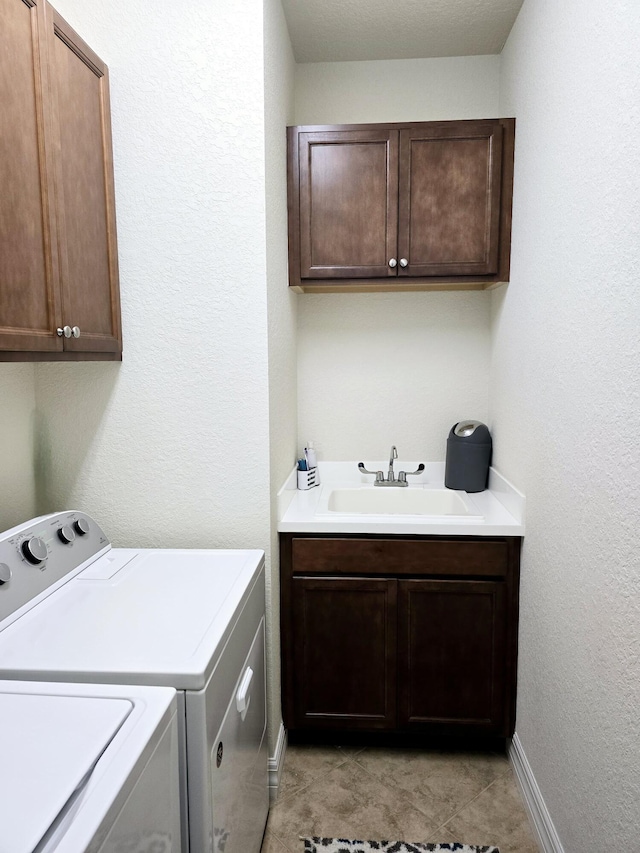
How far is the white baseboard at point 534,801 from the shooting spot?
5.36ft

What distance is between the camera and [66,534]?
1610 mm

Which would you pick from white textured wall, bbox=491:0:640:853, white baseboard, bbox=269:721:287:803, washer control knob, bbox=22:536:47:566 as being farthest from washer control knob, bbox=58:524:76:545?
white textured wall, bbox=491:0:640:853

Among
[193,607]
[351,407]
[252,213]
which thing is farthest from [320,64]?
[193,607]

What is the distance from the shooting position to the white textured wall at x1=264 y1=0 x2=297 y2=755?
1.84 metres

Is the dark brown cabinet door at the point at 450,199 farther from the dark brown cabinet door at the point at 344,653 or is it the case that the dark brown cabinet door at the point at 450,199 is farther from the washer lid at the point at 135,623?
the washer lid at the point at 135,623

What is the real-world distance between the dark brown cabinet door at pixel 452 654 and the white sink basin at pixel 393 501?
0.47 metres

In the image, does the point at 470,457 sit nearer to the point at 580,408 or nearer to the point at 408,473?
the point at 408,473

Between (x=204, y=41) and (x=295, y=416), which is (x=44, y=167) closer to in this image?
(x=204, y=41)

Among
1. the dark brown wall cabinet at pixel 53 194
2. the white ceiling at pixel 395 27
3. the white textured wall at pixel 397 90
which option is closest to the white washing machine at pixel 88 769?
the dark brown wall cabinet at pixel 53 194

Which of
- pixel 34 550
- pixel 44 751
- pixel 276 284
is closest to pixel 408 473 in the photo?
pixel 276 284

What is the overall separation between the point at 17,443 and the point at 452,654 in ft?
5.34

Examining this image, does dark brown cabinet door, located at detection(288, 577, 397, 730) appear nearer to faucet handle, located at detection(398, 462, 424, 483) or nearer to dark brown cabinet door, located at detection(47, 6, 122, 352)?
faucet handle, located at detection(398, 462, 424, 483)

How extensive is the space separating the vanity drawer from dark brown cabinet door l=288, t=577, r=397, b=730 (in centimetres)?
5

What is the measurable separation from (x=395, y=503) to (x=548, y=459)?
0.92m
